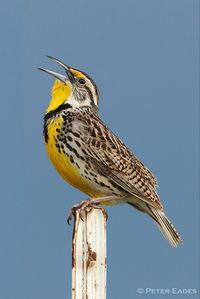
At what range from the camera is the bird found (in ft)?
18.1

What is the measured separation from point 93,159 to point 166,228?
28.5 inches

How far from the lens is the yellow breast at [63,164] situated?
548cm

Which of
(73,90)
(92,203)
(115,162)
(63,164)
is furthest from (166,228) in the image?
(73,90)

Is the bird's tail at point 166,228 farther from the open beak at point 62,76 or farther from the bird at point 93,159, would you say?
the open beak at point 62,76

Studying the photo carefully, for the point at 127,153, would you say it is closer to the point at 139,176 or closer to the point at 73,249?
the point at 139,176

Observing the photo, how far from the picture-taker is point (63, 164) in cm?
548

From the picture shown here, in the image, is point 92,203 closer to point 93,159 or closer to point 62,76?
point 93,159

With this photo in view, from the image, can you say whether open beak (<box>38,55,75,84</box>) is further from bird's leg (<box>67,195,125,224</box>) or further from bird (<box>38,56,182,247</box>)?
bird's leg (<box>67,195,125,224</box>)

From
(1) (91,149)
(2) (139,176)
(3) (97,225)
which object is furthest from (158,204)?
(3) (97,225)

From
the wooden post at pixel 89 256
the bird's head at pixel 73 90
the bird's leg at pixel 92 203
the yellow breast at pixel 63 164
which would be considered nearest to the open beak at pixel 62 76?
the bird's head at pixel 73 90

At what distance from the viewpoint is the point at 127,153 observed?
19.5 feet

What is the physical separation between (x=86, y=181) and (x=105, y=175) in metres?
0.19

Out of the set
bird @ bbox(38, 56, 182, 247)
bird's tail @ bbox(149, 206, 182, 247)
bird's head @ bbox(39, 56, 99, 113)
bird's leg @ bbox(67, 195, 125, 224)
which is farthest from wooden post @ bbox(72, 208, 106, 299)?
bird's head @ bbox(39, 56, 99, 113)

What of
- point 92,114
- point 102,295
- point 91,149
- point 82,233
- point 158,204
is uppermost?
point 92,114
